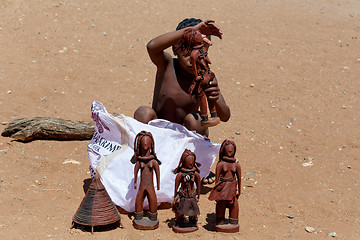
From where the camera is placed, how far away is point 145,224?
4.45m

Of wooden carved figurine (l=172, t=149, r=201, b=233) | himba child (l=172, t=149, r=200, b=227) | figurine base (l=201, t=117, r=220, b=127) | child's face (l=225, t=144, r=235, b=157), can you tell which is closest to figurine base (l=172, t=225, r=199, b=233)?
wooden carved figurine (l=172, t=149, r=201, b=233)

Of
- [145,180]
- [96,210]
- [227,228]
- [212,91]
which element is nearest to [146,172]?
[145,180]

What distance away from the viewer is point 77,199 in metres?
5.04

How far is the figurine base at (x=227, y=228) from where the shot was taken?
4.44m

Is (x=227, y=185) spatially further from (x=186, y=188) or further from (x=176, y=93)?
(x=176, y=93)

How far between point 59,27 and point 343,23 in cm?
669

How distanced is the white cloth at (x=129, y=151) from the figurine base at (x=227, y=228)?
670 millimetres

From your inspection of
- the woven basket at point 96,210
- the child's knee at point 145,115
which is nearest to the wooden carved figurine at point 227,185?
the woven basket at point 96,210

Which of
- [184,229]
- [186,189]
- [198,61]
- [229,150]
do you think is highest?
[198,61]

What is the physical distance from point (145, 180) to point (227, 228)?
86 cm

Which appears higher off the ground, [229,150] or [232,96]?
[232,96]

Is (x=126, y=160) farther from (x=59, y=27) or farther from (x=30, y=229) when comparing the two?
(x=59, y=27)

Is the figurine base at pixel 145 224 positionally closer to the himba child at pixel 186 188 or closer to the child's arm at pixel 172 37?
the himba child at pixel 186 188

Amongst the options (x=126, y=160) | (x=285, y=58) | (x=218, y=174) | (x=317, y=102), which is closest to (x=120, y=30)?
(x=285, y=58)
